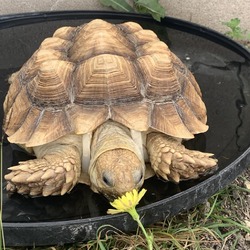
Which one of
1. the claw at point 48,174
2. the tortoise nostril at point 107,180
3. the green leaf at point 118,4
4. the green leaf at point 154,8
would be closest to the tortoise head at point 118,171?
the tortoise nostril at point 107,180

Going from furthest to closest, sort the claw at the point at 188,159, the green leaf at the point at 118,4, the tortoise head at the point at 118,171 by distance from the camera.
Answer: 1. the green leaf at the point at 118,4
2. the claw at the point at 188,159
3. the tortoise head at the point at 118,171

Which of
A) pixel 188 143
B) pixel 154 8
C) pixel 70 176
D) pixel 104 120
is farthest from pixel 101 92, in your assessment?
pixel 154 8

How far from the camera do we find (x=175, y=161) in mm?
1402

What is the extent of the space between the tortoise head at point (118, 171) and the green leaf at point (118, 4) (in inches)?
49.2

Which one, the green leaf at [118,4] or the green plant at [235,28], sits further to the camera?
the green leaf at [118,4]

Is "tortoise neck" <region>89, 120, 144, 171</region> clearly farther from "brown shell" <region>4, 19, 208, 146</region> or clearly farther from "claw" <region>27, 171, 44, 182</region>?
"claw" <region>27, 171, 44, 182</region>

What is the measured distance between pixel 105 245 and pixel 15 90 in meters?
0.58

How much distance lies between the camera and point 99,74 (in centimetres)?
144

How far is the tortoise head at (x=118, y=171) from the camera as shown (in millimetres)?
1272

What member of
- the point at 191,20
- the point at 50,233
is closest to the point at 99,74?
the point at 50,233

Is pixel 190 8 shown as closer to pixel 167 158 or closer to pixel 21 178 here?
pixel 167 158

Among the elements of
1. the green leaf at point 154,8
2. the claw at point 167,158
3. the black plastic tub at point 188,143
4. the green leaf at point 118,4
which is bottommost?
the black plastic tub at point 188,143

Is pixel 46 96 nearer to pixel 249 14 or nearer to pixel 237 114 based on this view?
pixel 237 114

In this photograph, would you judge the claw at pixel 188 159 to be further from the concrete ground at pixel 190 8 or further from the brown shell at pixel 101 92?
the concrete ground at pixel 190 8
